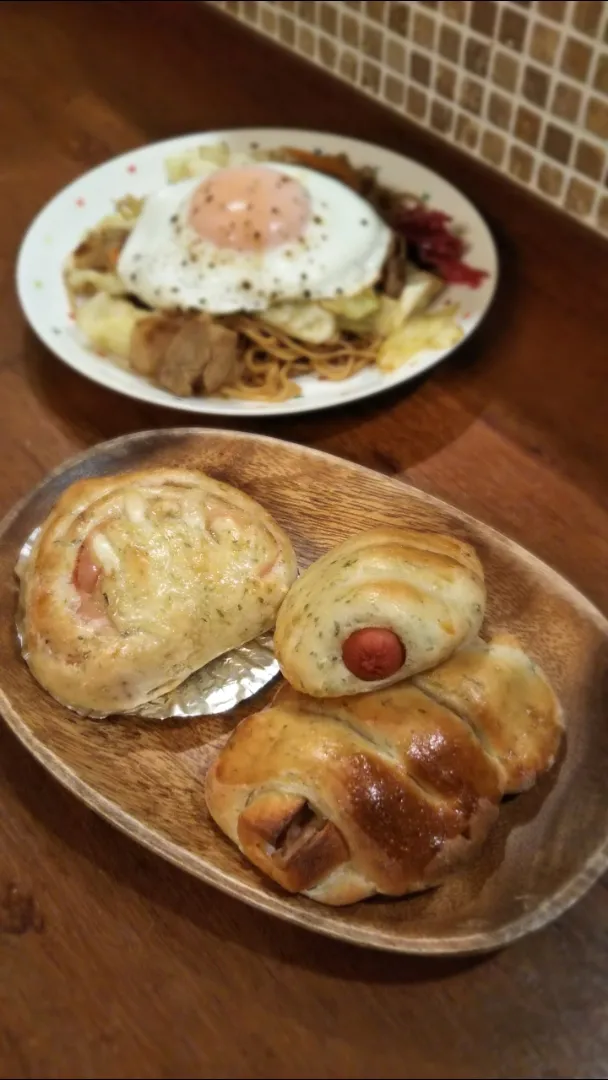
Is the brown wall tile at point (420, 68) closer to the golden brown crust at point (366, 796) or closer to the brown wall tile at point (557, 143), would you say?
the brown wall tile at point (557, 143)

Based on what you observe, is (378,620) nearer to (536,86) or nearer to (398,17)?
(536,86)

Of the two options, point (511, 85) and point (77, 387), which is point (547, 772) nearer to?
point (77, 387)

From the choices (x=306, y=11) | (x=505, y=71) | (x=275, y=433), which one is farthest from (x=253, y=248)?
(x=306, y=11)

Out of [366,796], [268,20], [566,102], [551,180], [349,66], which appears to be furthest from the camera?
[268,20]

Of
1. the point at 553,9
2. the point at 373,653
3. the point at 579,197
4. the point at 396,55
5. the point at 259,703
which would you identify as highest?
the point at 553,9

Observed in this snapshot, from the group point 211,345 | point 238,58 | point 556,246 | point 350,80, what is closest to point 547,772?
point 211,345

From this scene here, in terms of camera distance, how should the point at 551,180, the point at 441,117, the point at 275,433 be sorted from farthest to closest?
1. the point at 441,117
2. the point at 551,180
3. the point at 275,433

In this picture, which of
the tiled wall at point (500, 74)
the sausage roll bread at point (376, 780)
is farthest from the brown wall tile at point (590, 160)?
the sausage roll bread at point (376, 780)

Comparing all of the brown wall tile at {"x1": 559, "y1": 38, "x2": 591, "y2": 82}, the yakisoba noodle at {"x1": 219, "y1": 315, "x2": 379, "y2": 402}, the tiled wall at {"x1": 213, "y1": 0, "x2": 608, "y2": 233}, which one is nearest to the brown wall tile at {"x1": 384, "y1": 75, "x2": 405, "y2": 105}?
the tiled wall at {"x1": 213, "y1": 0, "x2": 608, "y2": 233}
